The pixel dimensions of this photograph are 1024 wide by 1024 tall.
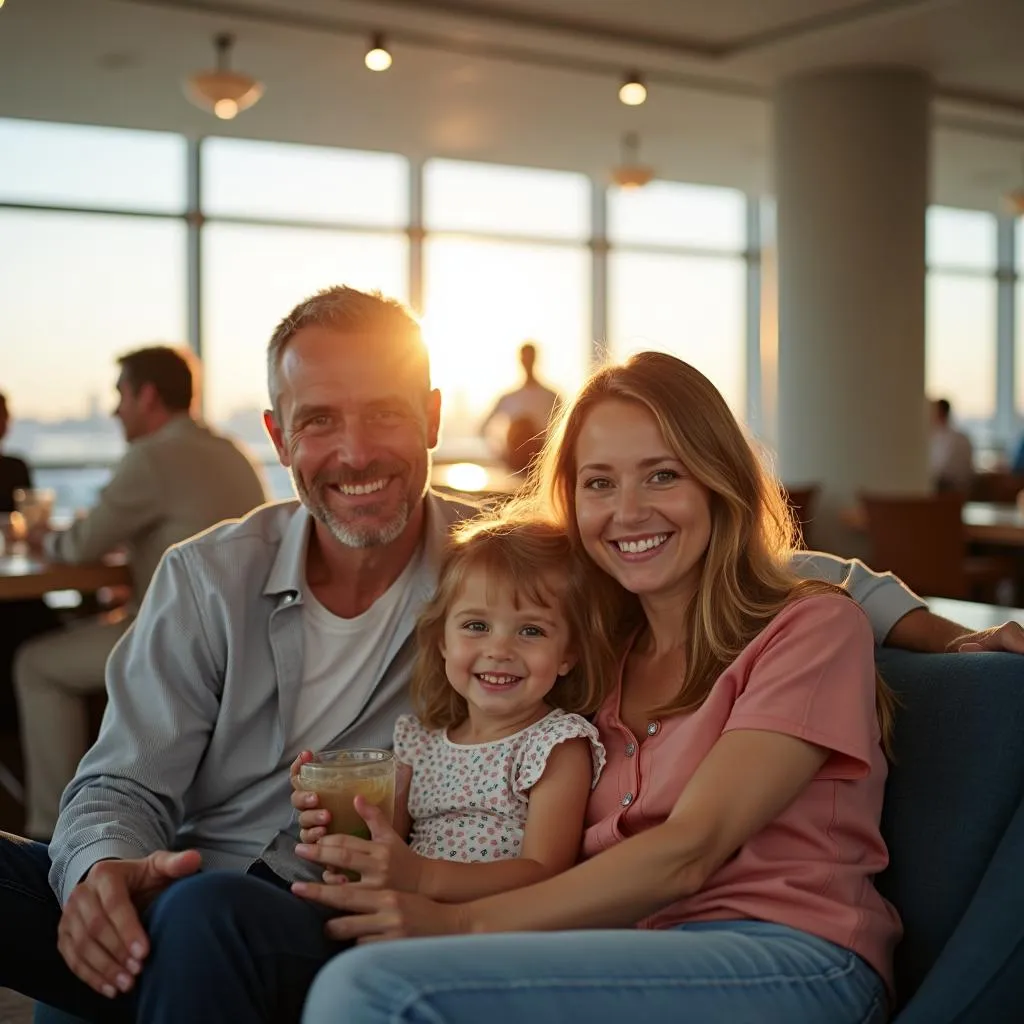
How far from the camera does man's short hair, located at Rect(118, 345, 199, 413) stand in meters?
4.10

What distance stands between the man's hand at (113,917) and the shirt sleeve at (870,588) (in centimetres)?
88

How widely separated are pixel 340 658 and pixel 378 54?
516 cm

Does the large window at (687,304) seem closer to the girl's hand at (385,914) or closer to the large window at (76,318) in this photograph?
the large window at (76,318)

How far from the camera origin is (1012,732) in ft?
4.98

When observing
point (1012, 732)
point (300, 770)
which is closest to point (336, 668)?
point (300, 770)

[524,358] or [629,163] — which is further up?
[629,163]

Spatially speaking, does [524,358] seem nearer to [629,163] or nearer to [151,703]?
[629,163]

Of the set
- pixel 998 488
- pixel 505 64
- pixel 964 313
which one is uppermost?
pixel 505 64

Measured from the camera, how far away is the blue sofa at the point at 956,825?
4.47ft

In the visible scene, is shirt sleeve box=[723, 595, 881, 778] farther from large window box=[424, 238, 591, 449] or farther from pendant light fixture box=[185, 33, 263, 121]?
large window box=[424, 238, 591, 449]

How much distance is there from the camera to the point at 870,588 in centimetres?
183

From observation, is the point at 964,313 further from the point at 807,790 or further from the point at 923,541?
the point at 807,790

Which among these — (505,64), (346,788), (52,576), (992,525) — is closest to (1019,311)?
(505,64)

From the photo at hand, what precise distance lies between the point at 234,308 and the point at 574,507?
7.95m
